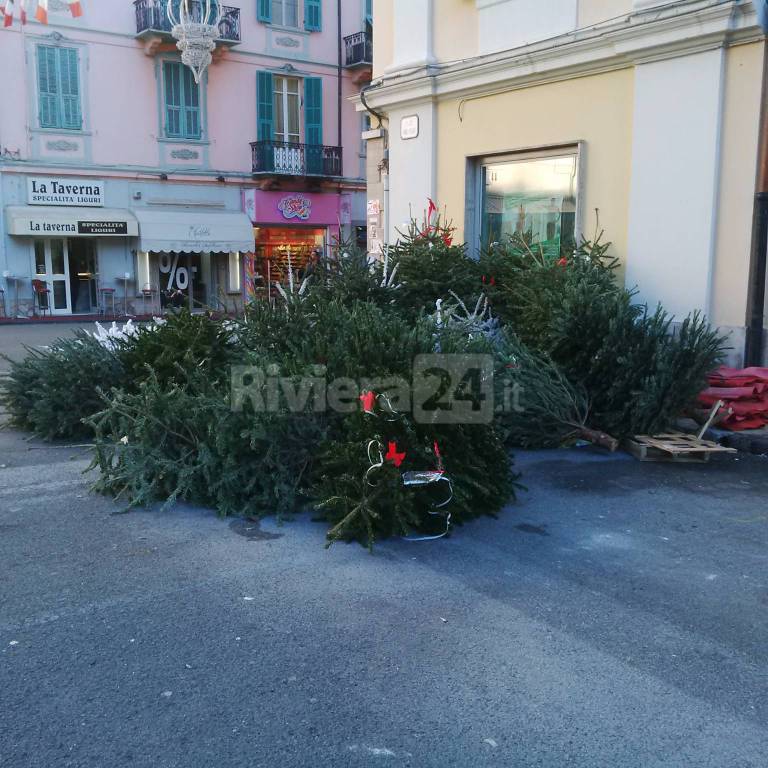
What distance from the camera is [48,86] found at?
78.2 ft

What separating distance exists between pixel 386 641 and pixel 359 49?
27.0 metres

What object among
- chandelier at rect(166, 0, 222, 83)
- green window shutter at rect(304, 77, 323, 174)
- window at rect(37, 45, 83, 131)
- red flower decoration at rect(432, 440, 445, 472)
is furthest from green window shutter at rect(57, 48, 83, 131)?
red flower decoration at rect(432, 440, 445, 472)

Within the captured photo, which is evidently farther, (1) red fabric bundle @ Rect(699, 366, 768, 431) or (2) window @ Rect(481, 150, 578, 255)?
(2) window @ Rect(481, 150, 578, 255)

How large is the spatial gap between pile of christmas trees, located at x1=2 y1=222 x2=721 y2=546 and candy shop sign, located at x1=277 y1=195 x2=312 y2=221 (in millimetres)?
19474

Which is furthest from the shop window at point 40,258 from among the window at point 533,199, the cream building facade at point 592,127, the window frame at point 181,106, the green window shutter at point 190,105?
the window at point 533,199

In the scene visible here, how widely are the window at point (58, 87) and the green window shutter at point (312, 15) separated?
295 inches

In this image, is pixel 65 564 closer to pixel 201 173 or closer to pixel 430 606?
pixel 430 606

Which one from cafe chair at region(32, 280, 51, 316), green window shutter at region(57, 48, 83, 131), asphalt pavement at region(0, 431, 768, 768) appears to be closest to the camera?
asphalt pavement at region(0, 431, 768, 768)

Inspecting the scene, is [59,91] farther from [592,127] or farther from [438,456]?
[438,456]

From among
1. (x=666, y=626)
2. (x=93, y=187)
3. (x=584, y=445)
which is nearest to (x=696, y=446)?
(x=584, y=445)

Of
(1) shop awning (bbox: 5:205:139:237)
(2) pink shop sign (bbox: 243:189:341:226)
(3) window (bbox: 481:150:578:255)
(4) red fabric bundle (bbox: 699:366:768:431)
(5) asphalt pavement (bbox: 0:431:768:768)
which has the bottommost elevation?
(5) asphalt pavement (bbox: 0:431:768:768)

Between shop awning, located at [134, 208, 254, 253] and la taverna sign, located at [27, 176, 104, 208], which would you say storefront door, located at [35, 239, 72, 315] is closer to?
la taverna sign, located at [27, 176, 104, 208]

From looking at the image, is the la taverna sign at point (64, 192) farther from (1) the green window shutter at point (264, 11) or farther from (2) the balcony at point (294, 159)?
(1) the green window shutter at point (264, 11)

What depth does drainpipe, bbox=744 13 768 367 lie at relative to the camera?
28.3 feet
